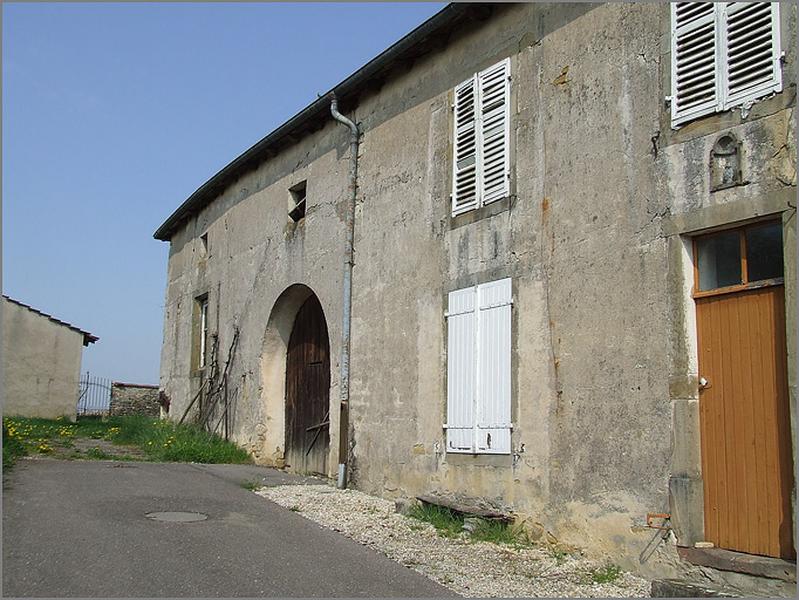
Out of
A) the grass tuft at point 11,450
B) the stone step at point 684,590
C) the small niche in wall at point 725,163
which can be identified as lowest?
the stone step at point 684,590

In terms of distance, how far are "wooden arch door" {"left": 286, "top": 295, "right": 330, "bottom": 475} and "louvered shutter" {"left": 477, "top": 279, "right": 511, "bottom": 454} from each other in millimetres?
3878

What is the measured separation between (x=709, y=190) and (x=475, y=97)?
11.4 ft

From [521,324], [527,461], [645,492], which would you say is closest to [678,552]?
[645,492]

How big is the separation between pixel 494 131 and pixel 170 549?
514cm

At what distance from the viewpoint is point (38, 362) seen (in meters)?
24.1

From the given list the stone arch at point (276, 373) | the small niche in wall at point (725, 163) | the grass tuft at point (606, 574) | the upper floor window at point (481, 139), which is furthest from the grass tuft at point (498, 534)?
the stone arch at point (276, 373)

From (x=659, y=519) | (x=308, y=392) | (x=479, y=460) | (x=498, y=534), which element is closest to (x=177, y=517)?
(x=479, y=460)

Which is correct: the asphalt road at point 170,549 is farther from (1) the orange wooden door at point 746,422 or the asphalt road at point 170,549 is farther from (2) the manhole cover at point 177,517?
(1) the orange wooden door at point 746,422

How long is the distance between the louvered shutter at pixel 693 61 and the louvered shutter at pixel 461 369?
2.94 metres

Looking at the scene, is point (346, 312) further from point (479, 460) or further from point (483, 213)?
point (479, 460)

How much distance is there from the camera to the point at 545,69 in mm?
8203

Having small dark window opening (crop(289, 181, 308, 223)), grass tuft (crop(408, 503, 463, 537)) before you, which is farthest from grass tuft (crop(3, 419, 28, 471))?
grass tuft (crop(408, 503, 463, 537))

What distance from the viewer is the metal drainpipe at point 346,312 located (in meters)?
10.7

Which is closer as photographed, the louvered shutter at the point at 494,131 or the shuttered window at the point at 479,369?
the shuttered window at the point at 479,369
